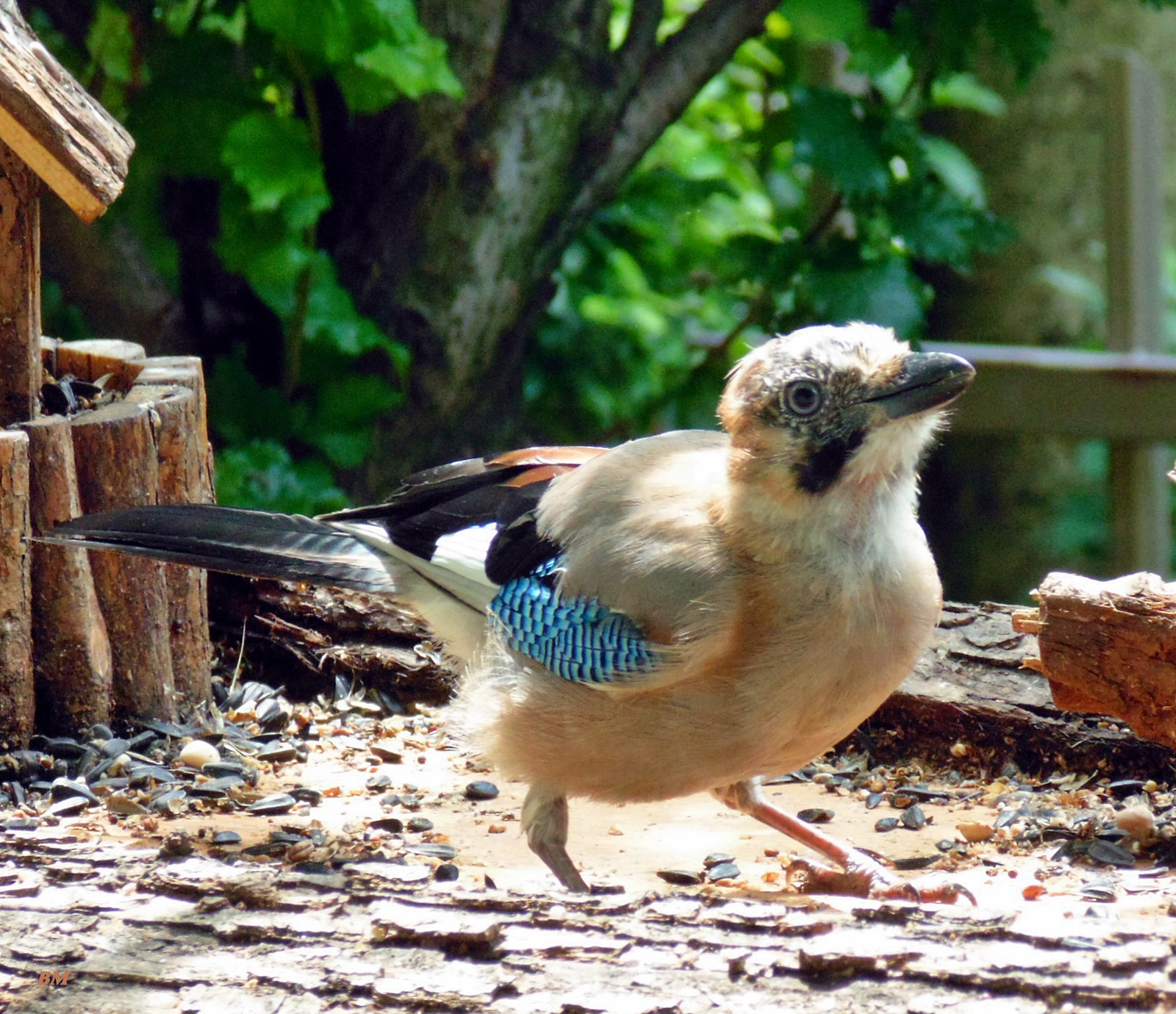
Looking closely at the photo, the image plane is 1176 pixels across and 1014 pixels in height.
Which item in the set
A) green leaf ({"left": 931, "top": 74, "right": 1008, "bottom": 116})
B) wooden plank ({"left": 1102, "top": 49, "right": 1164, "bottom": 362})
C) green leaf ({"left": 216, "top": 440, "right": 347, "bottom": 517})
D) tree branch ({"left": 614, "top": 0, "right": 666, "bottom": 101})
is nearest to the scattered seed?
green leaf ({"left": 216, "top": 440, "right": 347, "bottom": 517})

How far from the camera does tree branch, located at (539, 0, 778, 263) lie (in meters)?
4.98

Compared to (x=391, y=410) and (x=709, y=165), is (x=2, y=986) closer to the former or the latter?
(x=391, y=410)

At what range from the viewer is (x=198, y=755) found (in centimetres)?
327

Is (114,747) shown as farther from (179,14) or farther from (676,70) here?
(676,70)

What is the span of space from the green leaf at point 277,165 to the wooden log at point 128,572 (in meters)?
1.29

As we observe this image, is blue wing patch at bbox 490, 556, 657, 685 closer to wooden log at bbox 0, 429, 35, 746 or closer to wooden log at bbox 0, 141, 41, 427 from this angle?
wooden log at bbox 0, 429, 35, 746

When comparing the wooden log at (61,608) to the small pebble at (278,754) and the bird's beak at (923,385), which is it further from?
the bird's beak at (923,385)

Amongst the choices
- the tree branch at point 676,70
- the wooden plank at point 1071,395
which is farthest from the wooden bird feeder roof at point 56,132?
the wooden plank at point 1071,395

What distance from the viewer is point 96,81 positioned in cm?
478

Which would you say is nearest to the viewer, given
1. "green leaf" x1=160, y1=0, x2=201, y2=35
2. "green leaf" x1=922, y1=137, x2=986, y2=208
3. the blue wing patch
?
the blue wing patch

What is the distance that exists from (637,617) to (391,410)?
2.60 meters

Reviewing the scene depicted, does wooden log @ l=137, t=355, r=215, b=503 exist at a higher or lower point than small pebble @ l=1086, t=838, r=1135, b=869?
higher

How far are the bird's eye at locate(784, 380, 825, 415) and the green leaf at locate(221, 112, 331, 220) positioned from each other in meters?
2.26

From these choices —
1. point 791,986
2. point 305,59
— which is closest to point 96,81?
point 305,59
